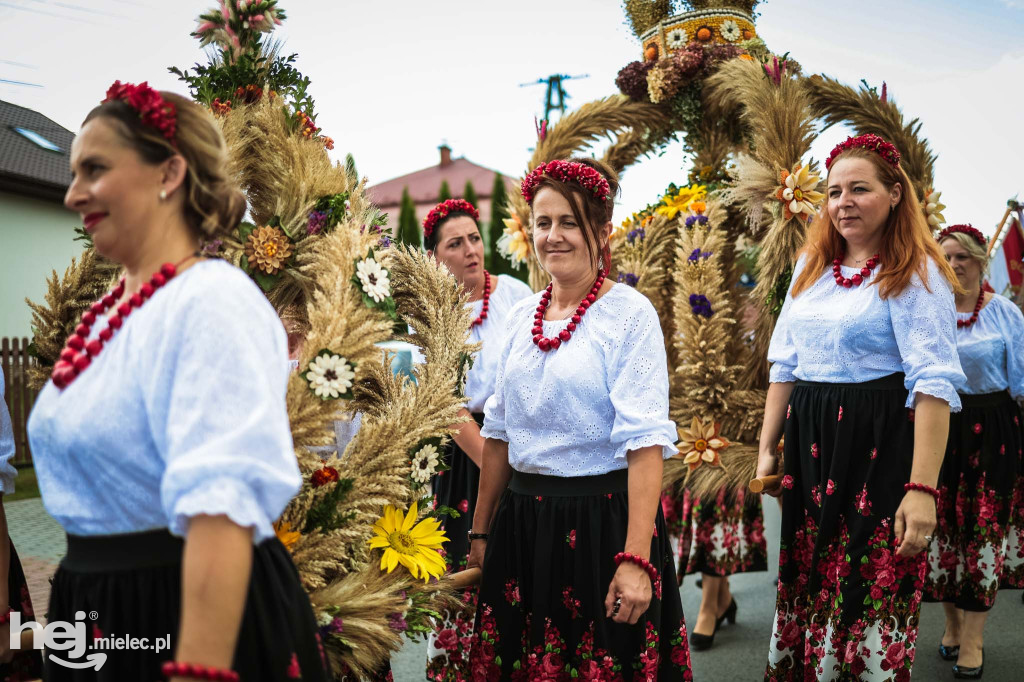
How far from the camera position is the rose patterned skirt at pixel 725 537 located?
4.41 metres

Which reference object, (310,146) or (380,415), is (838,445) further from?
(310,146)

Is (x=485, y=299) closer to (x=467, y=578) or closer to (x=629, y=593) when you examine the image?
(x=467, y=578)

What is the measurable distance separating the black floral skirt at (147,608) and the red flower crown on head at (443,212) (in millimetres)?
3005

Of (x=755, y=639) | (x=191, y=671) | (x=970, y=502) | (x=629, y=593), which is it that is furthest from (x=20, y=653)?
(x=970, y=502)

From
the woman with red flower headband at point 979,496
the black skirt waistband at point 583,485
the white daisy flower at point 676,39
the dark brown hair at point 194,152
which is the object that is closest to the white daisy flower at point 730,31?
the white daisy flower at point 676,39

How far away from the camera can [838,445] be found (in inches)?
112

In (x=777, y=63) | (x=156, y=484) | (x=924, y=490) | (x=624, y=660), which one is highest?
(x=777, y=63)

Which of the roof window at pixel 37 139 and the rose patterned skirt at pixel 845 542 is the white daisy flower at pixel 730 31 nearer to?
the rose patterned skirt at pixel 845 542

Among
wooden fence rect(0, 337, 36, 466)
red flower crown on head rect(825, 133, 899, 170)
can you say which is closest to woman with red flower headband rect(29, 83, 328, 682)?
red flower crown on head rect(825, 133, 899, 170)

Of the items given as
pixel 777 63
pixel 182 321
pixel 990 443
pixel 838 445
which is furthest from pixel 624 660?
pixel 777 63

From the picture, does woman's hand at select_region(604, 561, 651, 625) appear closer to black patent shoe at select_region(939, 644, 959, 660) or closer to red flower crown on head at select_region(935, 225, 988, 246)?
black patent shoe at select_region(939, 644, 959, 660)

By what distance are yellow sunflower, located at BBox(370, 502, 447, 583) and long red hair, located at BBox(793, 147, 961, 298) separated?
5.50 feet

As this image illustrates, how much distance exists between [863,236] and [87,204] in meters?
2.50

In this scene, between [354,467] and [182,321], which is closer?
[182,321]
